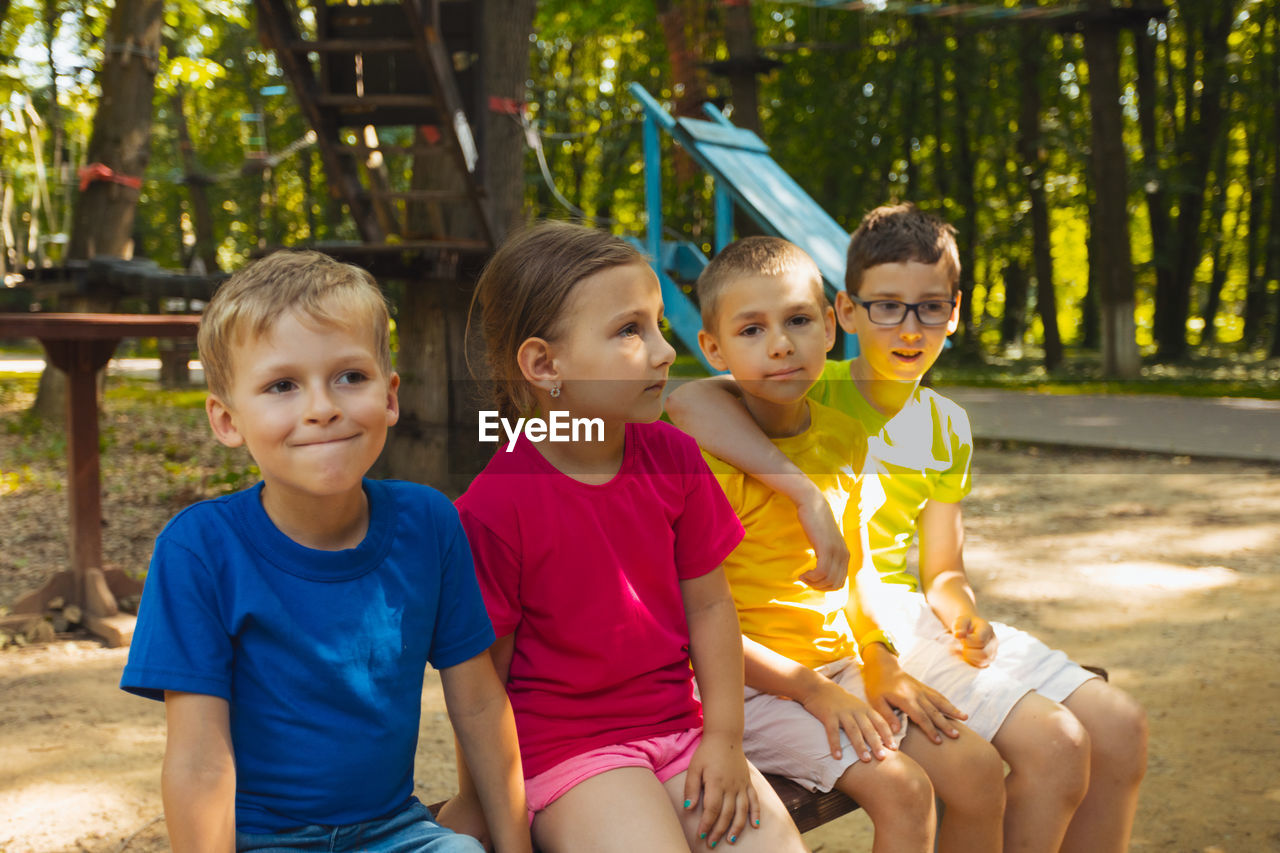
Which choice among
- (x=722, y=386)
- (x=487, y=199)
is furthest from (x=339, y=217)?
(x=722, y=386)

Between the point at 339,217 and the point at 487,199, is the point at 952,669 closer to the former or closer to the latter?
the point at 487,199

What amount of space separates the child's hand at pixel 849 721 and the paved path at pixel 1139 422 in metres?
6.58

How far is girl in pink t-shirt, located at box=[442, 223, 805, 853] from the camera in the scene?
149cm

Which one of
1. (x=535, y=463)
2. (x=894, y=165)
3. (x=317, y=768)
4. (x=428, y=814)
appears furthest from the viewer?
(x=894, y=165)

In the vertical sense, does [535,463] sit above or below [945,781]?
above

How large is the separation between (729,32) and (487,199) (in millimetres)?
6868

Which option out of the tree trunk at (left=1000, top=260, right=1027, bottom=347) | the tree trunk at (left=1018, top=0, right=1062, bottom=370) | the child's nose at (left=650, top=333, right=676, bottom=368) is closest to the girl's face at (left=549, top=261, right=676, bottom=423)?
the child's nose at (left=650, top=333, right=676, bottom=368)

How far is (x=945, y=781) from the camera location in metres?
1.73

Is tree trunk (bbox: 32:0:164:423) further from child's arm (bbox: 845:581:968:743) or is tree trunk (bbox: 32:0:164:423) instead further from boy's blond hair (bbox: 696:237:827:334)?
child's arm (bbox: 845:581:968:743)

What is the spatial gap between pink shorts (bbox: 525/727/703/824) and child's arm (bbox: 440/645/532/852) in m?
0.06

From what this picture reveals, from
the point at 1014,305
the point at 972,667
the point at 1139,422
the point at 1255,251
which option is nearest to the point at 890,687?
the point at 972,667

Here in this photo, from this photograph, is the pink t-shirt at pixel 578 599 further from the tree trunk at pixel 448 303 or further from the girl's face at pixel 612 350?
the tree trunk at pixel 448 303

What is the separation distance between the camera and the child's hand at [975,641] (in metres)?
1.99

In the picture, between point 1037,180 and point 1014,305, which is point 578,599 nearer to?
point 1037,180
